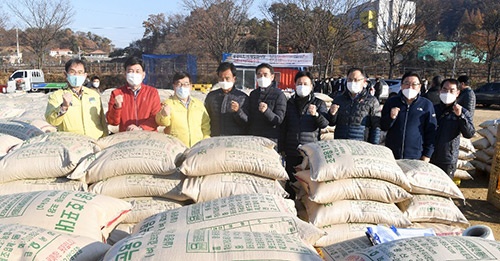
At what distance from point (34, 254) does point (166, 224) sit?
1.93 ft

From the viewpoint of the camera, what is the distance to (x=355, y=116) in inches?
134

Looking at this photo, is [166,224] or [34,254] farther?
[166,224]

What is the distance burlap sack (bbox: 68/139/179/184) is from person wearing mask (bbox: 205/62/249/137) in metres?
1.04

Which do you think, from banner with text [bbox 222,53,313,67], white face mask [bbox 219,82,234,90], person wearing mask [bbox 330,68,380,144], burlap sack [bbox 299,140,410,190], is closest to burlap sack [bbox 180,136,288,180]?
burlap sack [bbox 299,140,410,190]

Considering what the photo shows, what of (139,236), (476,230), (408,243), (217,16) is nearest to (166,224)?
(139,236)

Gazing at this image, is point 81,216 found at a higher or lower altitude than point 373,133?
lower

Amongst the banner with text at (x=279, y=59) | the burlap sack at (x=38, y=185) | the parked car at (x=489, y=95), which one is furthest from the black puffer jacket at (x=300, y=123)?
the parked car at (x=489, y=95)

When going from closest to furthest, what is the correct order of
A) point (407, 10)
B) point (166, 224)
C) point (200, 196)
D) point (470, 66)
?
point (166, 224), point (200, 196), point (407, 10), point (470, 66)

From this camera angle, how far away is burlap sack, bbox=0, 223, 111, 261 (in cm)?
151

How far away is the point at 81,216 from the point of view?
1886mm

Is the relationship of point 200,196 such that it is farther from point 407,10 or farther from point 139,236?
point 407,10

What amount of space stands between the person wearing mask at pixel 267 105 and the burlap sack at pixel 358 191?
3.54ft

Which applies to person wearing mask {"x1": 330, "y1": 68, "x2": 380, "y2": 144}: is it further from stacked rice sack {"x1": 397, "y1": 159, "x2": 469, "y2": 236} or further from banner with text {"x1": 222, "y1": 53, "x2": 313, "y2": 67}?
banner with text {"x1": 222, "y1": 53, "x2": 313, "y2": 67}

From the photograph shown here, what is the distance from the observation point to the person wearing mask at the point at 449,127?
3607mm
